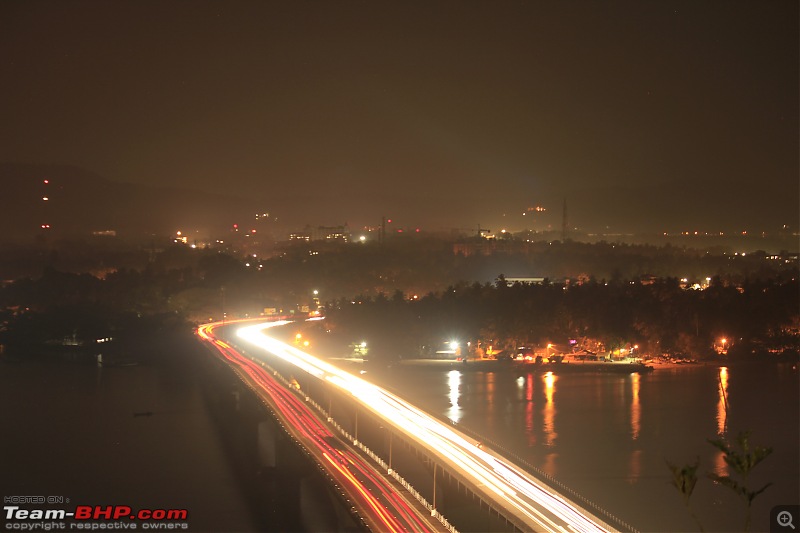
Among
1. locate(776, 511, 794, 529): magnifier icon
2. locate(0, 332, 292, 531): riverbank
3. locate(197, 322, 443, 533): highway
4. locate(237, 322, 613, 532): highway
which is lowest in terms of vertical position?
locate(0, 332, 292, 531): riverbank

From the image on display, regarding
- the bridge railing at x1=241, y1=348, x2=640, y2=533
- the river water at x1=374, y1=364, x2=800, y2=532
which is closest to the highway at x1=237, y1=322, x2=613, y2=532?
the bridge railing at x1=241, y1=348, x2=640, y2=533

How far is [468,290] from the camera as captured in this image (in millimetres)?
22531

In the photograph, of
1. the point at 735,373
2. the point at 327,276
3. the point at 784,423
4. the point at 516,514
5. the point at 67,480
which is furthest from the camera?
the point at 327,276

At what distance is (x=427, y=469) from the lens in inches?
262

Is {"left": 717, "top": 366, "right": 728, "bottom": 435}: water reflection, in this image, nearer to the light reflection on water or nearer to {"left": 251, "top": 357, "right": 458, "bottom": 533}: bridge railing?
the light reflection on water

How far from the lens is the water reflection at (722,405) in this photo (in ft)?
35.6

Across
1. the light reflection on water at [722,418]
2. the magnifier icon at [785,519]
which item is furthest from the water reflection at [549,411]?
the magnifier icon at [785,519]

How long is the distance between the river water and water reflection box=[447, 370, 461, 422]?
0.06 ft

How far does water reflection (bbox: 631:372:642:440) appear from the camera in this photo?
33.9 ft

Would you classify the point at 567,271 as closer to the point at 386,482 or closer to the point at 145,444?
the point at 145,444

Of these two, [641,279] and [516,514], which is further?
[641,279]

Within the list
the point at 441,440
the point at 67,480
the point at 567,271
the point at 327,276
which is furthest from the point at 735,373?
the point at 327,276

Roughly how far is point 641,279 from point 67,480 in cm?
2097

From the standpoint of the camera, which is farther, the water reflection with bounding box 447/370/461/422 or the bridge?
the water reflection with bounding box 447/370/461/422
